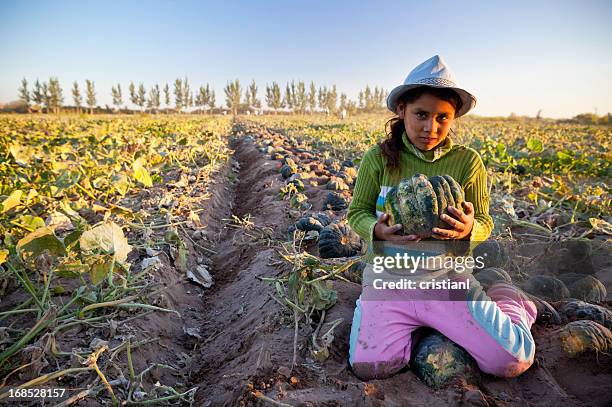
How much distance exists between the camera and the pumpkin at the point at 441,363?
2.01 m

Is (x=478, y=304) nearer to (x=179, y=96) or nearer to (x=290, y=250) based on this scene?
(x=290, y=250)

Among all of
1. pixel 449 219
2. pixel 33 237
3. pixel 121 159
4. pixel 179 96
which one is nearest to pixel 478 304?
pixel 449 219

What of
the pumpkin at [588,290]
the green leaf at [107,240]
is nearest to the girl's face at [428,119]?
the pumpkin at [588,290]

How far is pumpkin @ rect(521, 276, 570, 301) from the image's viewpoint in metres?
2.83

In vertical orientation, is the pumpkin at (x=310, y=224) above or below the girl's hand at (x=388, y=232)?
below

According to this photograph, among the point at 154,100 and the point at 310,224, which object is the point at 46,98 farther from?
the point at 310,224

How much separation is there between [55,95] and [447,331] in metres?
88.4

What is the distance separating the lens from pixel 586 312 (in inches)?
95.5

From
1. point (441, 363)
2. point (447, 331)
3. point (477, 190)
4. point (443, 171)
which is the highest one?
point (443, 171)

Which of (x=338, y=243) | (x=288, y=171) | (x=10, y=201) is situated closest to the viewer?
(x=10, y=201)

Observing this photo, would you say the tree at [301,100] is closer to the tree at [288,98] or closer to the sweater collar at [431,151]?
the tree at [288,98]

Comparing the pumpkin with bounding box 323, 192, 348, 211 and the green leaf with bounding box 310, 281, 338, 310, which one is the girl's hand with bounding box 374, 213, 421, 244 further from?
the pumpkin with bounding box 323, 192, 348, 211

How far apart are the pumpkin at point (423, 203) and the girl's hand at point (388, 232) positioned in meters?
0.04

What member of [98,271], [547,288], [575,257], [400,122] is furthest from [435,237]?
[575,257]
